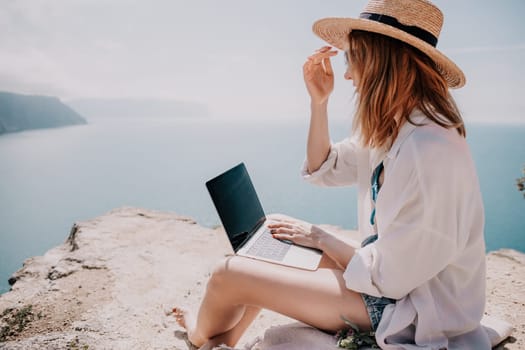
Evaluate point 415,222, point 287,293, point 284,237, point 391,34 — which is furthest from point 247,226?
point 391,34

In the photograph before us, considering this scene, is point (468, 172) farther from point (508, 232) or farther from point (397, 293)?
point (508, 232)

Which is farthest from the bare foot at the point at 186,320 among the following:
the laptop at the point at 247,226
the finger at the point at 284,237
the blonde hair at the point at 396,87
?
the blonde hair at the point at 396,87

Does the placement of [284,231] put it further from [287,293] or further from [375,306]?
[375,306]

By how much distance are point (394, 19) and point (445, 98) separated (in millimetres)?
422

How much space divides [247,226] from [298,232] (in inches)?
13.6

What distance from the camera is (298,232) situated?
6.41ft

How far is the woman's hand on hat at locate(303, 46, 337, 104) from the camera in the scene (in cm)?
229

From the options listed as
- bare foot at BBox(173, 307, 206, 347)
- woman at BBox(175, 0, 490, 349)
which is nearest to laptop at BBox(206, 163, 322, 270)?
woman at BBox(175, 0, 490, 349)

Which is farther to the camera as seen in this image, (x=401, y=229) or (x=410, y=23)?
(x=410, y=23)

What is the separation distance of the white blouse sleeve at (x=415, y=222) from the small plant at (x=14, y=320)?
8.64ft

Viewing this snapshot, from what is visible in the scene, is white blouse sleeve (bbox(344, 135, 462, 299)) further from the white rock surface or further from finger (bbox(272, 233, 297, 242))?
the white rock surface

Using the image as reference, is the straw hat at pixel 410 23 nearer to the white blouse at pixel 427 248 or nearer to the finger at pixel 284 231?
the white blouse at pixel 427 248

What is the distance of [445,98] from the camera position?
1.53 m

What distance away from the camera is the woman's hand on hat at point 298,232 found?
1.89 m
